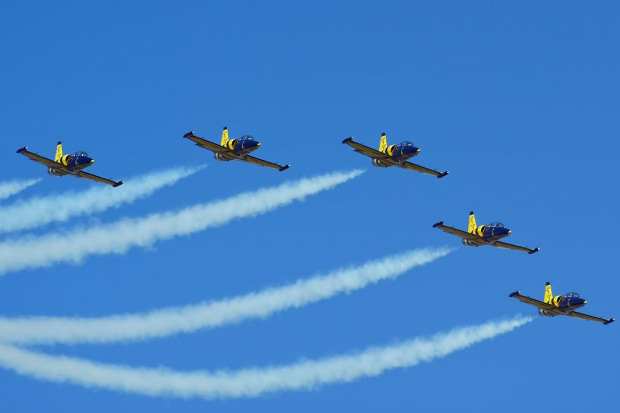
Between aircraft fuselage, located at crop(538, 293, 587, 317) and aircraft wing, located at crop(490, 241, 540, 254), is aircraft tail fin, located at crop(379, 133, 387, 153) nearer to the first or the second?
aircraft wing, located at crop(490, 241, 540, 254)

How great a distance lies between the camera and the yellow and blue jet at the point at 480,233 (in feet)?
506

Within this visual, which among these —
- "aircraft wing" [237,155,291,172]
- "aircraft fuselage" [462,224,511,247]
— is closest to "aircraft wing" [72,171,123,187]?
"aircraft wing" [237,155,291,172]

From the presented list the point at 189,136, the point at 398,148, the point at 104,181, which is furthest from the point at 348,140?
the point at 104,181

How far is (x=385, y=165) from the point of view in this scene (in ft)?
502

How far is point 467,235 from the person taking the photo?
156000 mm

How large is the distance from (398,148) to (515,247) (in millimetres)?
17908

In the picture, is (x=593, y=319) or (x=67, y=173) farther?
(x=593, y=319)

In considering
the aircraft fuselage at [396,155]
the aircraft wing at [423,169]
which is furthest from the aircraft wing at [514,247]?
the aircraft fuselage at [396,155]

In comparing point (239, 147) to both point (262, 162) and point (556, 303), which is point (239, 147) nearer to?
point (262, 162)

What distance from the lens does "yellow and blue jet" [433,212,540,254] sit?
506 feet

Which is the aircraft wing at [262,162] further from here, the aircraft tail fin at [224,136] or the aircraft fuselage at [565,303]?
the aircraft fuselage at [565,303]

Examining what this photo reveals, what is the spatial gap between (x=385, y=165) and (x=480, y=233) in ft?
39.4

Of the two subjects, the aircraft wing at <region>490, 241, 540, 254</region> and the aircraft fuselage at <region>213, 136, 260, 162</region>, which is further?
the aircraft wing at <region>490, 241, 540, 254</region>

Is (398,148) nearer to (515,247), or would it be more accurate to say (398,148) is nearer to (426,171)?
(426,171)
